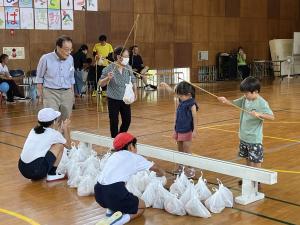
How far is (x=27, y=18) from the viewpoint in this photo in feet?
43.0

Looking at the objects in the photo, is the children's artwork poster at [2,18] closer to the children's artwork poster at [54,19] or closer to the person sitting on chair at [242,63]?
the children's artwork poster at [54,19]

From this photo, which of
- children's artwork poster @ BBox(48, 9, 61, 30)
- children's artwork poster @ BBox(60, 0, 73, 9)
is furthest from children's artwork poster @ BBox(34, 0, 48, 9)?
children's artwork poster @ BBox(60, 0, 73, 9)

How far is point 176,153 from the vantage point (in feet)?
15.2

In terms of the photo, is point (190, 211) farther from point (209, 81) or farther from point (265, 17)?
point (265, 17)

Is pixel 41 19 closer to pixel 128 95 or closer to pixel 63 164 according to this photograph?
pixel 128 95

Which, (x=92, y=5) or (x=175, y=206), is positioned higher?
(x=92, y=5)

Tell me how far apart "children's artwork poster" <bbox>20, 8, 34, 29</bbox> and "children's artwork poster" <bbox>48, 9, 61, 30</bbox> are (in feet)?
1.78

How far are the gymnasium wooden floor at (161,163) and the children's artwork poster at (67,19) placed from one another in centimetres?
285

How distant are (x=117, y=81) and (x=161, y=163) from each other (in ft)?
3.91

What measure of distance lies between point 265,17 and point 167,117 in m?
12.4

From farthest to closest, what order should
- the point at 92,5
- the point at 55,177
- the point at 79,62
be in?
1. the point at 92,5
2. the point at 79,62
3. the point at 55,177

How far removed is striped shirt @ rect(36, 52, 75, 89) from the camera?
18.2ft

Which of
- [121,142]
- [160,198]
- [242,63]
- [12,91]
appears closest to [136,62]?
[12,91]

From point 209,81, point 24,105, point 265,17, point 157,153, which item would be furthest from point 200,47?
point 157,153
